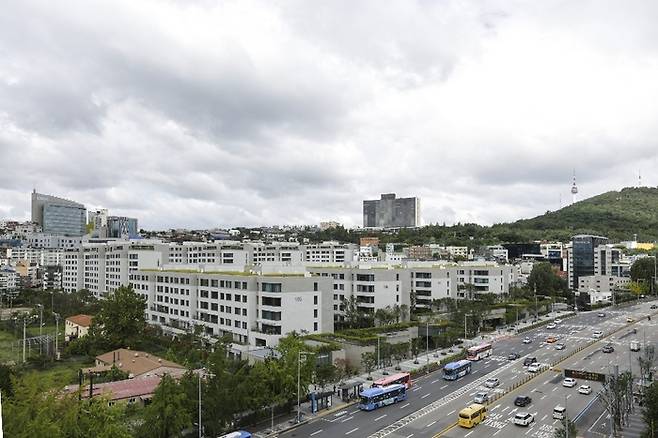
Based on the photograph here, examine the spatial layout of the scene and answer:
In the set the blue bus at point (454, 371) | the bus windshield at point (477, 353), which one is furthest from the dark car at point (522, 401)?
the bus windshield at point (477, 353)

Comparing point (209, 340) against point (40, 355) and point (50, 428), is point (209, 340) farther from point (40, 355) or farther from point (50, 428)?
point (50, 428)

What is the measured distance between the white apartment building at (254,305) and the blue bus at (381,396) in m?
17.6

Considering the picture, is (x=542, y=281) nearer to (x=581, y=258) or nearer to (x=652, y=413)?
(x=581, y=258)

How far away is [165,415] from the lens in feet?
105

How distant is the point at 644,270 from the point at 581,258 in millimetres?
14864

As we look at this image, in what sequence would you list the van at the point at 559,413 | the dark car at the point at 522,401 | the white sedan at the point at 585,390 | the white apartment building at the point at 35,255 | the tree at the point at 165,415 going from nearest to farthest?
1. the tree at the point at 165,415
2. the van at the point at 559,413
3. the dark car at the point at 522,401
4. the white sedan at the point at 585,390
5. the white apartment building at the point at 35,255

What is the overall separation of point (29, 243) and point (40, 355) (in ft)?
507

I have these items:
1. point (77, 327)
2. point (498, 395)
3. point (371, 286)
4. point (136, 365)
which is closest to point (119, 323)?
point (77, 327)

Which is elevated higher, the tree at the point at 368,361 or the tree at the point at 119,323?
the tree at the point at 119,323

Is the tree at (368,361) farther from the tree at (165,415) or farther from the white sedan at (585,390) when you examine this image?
the tree at (165,415)

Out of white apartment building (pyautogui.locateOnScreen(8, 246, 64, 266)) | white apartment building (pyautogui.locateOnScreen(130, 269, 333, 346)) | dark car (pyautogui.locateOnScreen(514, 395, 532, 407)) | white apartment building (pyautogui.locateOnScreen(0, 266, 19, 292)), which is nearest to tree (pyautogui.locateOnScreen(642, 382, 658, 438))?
dark car (pyautogui.locateOnScreen(514, 395, 532, 407))

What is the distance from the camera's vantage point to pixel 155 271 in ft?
276

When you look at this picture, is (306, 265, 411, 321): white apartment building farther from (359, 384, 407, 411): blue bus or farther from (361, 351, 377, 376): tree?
(359, 384, 407, 411): blue bus

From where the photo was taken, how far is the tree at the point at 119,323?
65500 mm
